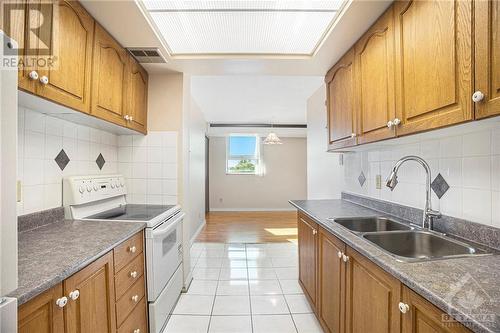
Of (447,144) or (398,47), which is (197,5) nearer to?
(398,47)

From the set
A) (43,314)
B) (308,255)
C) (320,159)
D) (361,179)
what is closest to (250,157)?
(320,159)

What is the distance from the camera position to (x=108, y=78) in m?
1.68

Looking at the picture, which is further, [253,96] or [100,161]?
[253,96]

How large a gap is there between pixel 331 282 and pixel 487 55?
4.57 ft

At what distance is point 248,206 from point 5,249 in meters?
6.63

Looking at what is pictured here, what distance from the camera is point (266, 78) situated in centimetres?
308

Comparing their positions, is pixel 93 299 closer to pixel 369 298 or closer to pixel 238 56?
pixel 369 298

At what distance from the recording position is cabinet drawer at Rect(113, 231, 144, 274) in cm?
127

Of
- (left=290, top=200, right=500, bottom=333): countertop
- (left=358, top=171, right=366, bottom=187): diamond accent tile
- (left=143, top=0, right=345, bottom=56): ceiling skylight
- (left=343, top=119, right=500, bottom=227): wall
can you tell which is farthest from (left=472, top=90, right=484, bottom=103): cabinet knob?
(left=358, top=171, right=366, bottom=187): diamond accent tile

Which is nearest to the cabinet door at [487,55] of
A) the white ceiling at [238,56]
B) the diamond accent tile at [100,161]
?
the white ceiling at [238,56]

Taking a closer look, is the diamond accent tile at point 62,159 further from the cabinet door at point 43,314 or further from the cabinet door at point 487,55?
the cabinet door at point 487,55

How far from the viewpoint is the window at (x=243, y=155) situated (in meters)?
7.07

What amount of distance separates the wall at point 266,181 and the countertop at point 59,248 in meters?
5.43

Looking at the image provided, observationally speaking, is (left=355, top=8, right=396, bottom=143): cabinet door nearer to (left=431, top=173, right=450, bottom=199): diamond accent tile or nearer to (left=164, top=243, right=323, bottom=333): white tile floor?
(left=431, top=173, right=450, bottom=199): diamond accent tile
